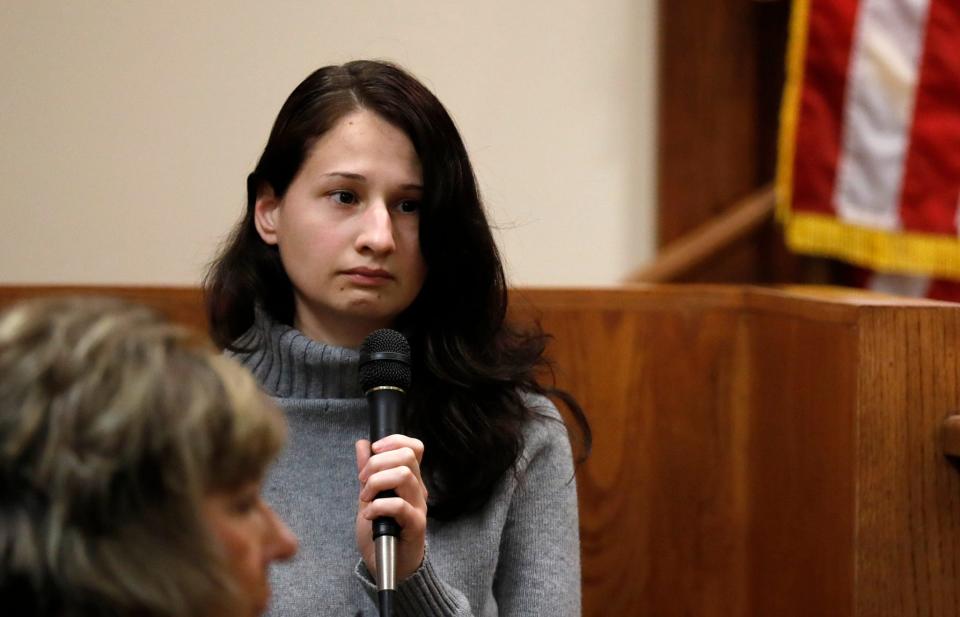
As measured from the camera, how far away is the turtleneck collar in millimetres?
1481

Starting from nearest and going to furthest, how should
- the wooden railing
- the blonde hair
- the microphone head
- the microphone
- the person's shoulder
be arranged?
the blonde hair < the microphone < the microphone head < the person's shoulder < the wooden railing

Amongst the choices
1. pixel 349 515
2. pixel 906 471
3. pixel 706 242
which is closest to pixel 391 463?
pixel 349 515

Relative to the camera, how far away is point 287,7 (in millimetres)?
2373

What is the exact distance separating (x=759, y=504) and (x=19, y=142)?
1452 millimetres

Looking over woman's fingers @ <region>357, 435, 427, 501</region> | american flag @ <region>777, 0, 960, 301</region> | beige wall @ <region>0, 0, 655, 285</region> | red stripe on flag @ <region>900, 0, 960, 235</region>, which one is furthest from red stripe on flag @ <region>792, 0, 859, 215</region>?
woman's fingers @ <region>357, 435, 427, 501</region>

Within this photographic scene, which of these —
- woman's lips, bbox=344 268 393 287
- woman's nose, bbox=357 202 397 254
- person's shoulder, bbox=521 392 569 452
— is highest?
woman's nose, bbox=357 202 397 254

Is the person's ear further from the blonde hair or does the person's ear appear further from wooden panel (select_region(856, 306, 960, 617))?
the blonde hair

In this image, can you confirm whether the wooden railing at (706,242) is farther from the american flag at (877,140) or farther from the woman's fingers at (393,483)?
the woman's fingers at (393,483)

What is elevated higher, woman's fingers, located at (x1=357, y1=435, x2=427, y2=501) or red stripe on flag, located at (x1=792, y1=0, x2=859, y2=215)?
red stripe on flag, located at (x1=792, y1=0, x2=859, y2=215)

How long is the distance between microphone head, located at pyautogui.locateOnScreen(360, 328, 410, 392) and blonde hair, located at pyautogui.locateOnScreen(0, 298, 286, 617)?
1.76 ft

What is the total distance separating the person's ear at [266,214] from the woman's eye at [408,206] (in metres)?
0.17

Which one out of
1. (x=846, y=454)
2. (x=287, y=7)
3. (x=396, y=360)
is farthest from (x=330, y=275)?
(x=287, y=7)

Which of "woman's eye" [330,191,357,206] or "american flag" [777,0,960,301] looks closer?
"woman's eye" [330,191,357,206]

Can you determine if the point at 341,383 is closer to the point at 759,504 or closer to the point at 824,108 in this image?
the point at 759,504
